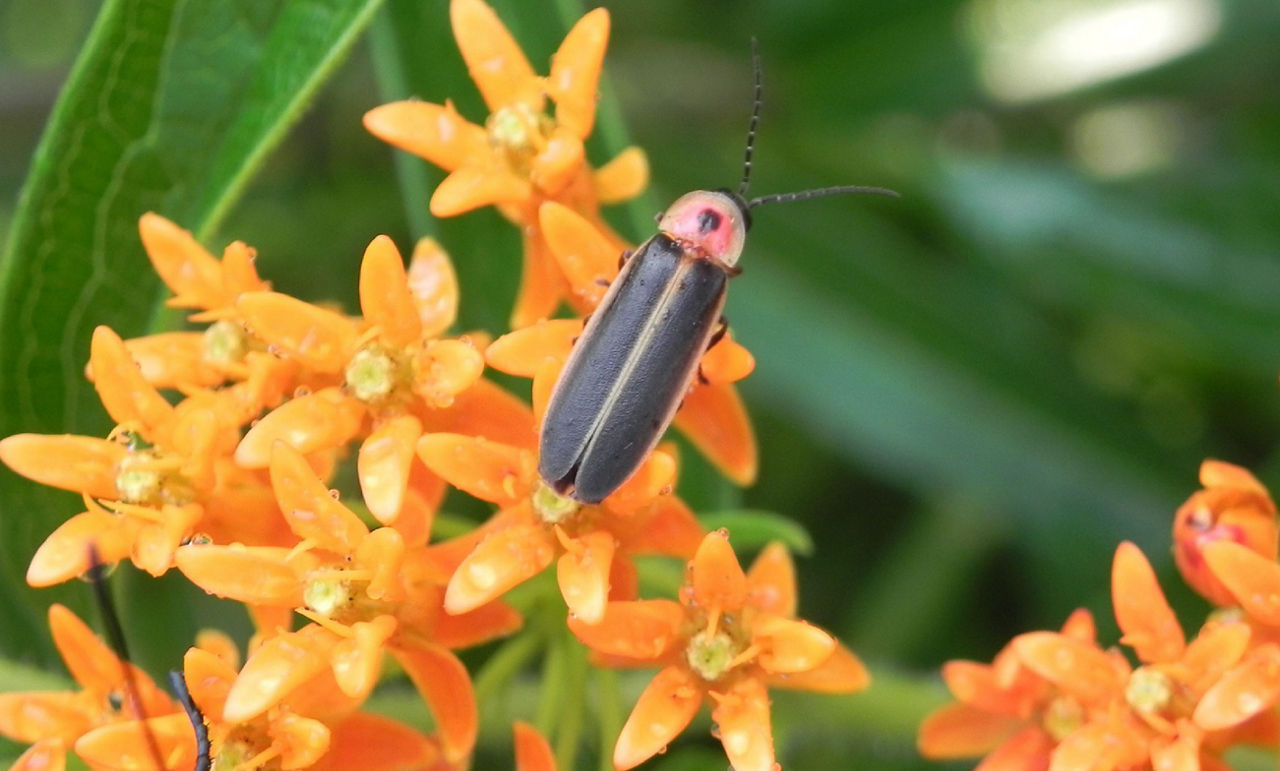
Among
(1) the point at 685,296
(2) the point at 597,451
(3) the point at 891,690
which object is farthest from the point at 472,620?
(3) the point at 891,690

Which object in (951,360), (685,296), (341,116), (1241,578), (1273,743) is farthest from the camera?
(341,116)

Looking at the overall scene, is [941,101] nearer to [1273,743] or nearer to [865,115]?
[865,115]

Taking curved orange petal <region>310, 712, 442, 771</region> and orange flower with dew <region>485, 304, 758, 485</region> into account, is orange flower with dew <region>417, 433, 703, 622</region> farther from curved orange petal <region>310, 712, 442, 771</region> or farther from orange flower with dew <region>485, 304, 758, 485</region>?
curved orange petal <region>310, 712, 442, 771</region>

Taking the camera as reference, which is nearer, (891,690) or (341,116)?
(891,690)

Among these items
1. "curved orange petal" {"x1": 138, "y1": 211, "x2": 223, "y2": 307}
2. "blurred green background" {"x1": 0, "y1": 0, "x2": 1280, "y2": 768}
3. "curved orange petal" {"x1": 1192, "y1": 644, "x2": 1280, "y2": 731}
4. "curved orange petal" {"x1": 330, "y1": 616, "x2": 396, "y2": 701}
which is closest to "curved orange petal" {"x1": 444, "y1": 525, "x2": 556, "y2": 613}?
"curved orange petal" {"x1": 330, "y1": 616, "x2": 396, "y2": 701}

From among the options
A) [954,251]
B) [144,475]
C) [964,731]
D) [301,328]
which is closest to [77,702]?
[144,475]

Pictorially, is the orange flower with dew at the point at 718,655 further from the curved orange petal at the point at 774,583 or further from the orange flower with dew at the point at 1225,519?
the orange flower with dew at the point at 1225,519

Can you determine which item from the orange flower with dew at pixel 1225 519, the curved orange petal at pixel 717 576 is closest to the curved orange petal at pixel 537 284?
the curved orange petal at pixel 717 576
